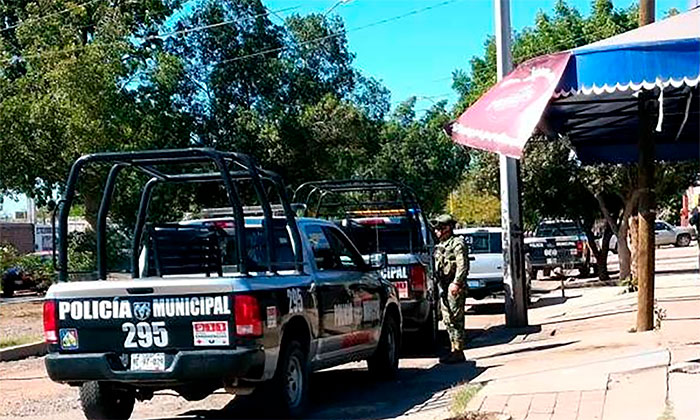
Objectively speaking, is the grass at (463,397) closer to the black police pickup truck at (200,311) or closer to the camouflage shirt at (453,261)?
the black police pickup truck at (200,311)

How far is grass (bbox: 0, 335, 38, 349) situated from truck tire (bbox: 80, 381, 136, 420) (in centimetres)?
716

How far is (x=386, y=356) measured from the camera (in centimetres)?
1173

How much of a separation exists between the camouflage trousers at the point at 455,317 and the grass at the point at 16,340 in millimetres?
7351

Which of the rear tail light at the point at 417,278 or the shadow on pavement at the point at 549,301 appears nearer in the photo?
the rear tail light at the point at 417,278

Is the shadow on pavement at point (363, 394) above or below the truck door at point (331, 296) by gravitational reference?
below

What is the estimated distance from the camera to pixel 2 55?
1011 inches

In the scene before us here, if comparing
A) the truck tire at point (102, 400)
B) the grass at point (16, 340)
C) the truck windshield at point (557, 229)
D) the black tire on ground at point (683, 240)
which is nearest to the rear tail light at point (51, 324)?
the truck tire at point (102, 400)

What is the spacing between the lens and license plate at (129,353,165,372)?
843 centimetres

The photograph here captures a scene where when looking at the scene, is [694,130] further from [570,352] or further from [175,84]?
[175,84]

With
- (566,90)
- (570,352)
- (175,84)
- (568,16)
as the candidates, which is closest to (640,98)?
(566,90)

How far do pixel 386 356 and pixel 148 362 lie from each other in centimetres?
389

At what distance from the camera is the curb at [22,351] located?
15167 millimetres

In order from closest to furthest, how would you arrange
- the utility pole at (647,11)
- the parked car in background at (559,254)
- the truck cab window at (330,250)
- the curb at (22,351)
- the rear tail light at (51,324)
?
the rear tail light at (51,324) → the truck cab window at (330,250) → the utility pole at (647,11) → the curb at (22,351) → the parked car in background at (559,254)

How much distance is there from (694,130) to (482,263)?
845cm
